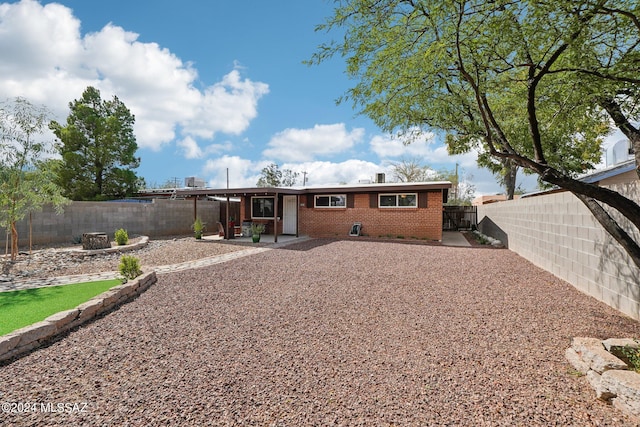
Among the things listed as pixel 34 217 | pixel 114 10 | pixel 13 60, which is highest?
pixel 114 10

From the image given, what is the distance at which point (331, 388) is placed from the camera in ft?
8.27

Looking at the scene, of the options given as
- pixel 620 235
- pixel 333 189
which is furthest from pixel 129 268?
pixel 333 189

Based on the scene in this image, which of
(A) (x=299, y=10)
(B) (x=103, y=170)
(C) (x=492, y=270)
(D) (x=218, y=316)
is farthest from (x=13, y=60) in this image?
(B) (x=103, y=170)

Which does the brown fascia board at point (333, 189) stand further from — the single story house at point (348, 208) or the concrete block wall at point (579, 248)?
the concrete block wall at point (579, 248)

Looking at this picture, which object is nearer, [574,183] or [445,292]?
[574,183]

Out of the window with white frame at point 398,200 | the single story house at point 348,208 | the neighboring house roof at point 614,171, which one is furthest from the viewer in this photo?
the window with white frame at point 398,200

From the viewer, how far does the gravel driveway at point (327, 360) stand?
2244 millimetres

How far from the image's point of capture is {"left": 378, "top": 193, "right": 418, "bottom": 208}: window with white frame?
12.8 meters

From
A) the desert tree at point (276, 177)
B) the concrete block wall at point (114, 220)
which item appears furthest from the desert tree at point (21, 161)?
the desert tree at point (276, 177)

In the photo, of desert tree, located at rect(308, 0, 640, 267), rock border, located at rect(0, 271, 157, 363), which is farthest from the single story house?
desert tree, located at rect(308, 0, 640, 267)

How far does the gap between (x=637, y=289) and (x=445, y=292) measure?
2381mm

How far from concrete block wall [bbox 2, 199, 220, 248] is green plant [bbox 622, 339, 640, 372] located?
553 inches

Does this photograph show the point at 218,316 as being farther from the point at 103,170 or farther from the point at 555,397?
the point at 103,170

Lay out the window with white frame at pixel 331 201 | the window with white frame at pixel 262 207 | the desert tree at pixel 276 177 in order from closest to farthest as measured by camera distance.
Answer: the window with white frame at pixel 331 201 → the window with white frame at pixel 262 207 → the desert tree at pixel 276 177
